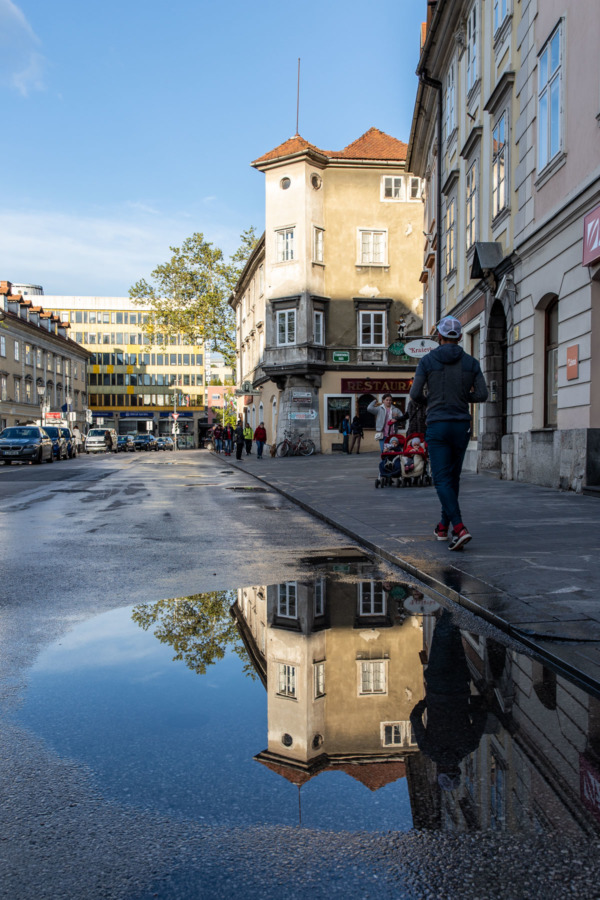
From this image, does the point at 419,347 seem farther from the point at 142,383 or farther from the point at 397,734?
the point at 142,383

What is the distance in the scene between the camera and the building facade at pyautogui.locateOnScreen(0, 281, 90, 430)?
61125mm

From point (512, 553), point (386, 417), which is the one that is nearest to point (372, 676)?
point (512, 553)

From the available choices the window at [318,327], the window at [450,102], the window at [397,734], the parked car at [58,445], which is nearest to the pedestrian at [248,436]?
the window at [318,327]

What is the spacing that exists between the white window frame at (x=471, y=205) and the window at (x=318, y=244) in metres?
17.0

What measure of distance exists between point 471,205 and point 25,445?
66.2ft

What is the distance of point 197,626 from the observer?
4465 millimetres

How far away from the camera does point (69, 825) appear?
7.12 ft

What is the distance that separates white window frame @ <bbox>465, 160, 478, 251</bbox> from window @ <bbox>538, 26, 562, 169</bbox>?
191 inches

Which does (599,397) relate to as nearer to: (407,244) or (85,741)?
(85,741)

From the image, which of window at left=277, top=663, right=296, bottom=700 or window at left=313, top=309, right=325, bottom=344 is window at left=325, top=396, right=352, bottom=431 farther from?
window at left=277, top=663, right=296, bottom=700

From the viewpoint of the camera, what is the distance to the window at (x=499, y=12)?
16.1 m

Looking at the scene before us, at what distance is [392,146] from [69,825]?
1594 inches

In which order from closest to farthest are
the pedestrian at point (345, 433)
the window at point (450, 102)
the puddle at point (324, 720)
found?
1. the puddle at point (324, 720)
2. the window at point (450, 102)
3. the pedestrian at point (345, 433)

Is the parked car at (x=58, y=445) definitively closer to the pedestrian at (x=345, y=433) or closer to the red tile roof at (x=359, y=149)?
the pedestrian at (x=345, y=433)
